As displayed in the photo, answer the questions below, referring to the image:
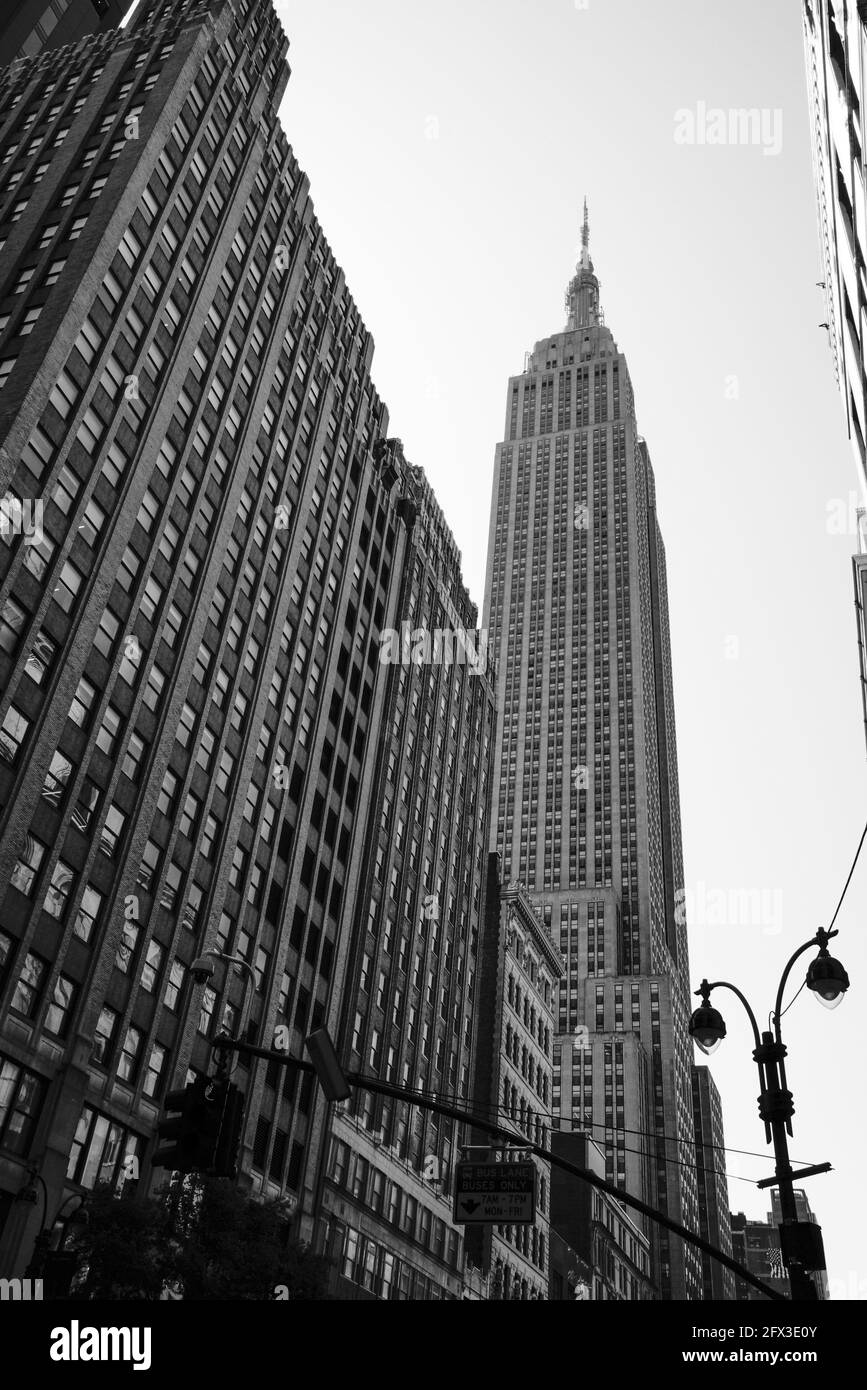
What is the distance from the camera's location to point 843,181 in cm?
2928

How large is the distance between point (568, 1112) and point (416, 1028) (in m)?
97.3

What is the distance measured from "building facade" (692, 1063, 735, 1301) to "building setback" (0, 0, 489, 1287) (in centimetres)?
12184

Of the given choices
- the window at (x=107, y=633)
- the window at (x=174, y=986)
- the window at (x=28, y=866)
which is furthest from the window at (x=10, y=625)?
the window at (x=174, y=986)

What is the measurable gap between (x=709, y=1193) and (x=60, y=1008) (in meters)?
172

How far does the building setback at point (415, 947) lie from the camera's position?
61.3m

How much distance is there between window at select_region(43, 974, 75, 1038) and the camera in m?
39.0

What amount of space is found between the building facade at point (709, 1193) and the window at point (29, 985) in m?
159

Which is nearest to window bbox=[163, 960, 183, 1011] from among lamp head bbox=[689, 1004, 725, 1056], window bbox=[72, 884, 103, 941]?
window bbox=[72, 884, 103, 941]

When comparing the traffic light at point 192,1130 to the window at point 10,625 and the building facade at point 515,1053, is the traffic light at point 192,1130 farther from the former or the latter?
the building facade at point 515,1053

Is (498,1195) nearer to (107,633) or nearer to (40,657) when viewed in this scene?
(40,657)

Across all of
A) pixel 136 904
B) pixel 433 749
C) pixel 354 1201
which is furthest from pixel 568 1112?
pixel 136 904

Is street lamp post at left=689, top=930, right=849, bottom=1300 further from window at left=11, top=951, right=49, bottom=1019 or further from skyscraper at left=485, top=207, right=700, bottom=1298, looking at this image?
skyscraper at left=485, top=207, right=700, bottom=1298

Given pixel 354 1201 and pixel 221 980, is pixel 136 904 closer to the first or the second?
pixel 221 980

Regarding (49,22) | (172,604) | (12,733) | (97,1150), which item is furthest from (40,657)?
(49,22)
